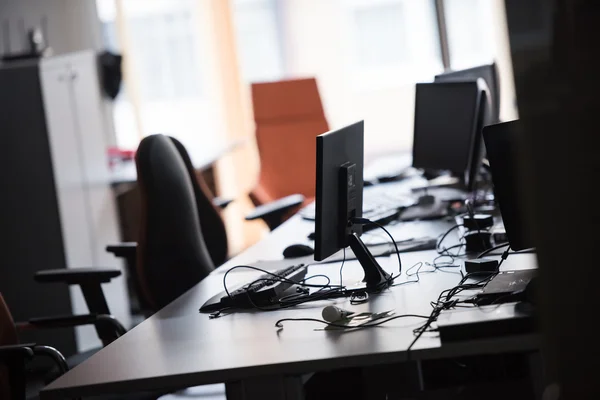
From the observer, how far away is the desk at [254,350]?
6.25 feet

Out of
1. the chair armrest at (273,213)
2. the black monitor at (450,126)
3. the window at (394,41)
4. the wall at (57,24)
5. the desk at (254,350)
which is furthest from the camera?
the window at (394,41)

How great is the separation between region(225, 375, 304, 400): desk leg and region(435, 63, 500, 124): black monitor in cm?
205

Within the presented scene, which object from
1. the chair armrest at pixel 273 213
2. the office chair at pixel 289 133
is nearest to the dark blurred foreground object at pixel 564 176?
the chair armrest at pixel 273 213

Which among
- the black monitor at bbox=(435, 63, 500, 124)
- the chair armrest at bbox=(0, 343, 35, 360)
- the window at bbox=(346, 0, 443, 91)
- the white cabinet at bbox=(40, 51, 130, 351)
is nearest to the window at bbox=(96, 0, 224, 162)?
the window at bbox=(346, 0, 443, 91)

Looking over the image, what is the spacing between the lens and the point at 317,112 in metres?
5.60

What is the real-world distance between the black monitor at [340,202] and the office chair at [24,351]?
2.64 feet

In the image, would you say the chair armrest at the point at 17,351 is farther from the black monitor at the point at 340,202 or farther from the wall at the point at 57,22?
the wall at the point at 57,22

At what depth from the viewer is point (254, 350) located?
2045 millimetres

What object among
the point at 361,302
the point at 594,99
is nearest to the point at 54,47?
the point at 361,302

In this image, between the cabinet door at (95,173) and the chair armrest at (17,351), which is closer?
the chair armrest at (17,351)

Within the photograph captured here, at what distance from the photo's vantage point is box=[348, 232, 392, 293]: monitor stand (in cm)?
249

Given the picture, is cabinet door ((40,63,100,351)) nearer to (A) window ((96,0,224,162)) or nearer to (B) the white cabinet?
(B) the white cabinet

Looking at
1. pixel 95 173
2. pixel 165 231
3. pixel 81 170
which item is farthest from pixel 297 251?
pixel 95 173

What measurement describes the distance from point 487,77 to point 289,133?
1.74 m
